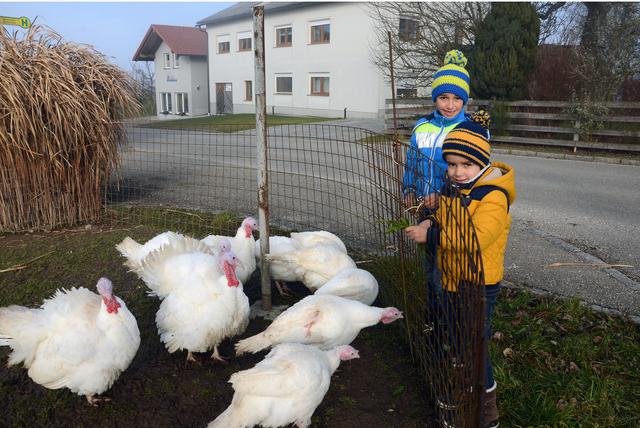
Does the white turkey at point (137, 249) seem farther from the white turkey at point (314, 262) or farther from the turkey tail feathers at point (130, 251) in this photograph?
the white turkey at point (314, 262)

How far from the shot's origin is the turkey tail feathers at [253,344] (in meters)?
3.32

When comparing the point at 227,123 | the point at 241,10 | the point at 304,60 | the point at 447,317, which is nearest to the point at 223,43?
the point at 241,10

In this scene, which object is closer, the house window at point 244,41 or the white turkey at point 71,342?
the white turkey at point 71,342

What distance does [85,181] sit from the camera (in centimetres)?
659

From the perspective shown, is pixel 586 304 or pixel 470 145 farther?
pixel 586 304

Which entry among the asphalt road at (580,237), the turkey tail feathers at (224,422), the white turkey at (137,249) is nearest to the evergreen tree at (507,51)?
the asphalt road at (580,237)

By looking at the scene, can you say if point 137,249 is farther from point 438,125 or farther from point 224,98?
point 224,98

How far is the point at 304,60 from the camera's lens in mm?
27953

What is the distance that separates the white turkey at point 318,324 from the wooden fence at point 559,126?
9333 millimetres

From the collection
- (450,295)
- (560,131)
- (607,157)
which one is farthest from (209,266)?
(560,131)

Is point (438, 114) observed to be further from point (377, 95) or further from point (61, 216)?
point (377, 95)

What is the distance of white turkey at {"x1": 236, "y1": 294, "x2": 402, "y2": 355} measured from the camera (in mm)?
3328

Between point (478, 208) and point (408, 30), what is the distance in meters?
19.7

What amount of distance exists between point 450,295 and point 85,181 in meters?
5.62
